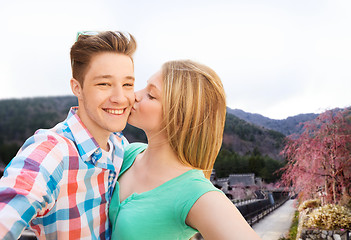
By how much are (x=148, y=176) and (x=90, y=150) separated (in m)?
0.21

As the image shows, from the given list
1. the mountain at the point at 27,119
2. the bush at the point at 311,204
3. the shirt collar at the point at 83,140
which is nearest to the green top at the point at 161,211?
the shirt collar at the point at 83,140

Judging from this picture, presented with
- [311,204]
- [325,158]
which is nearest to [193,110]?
[325,158]

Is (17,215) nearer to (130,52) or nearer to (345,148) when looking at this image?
(130,52)

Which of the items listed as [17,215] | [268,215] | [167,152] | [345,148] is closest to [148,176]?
[167,152]

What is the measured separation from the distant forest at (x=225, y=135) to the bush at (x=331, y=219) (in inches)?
347

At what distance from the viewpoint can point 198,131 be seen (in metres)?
0.97

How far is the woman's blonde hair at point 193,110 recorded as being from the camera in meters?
0.94

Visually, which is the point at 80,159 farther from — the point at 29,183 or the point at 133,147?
the point at 133,147

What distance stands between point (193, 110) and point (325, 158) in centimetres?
798

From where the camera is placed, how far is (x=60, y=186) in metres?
0.80

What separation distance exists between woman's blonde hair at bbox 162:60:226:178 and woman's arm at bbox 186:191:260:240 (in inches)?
7.3

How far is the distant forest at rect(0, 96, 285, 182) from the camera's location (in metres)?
13.8

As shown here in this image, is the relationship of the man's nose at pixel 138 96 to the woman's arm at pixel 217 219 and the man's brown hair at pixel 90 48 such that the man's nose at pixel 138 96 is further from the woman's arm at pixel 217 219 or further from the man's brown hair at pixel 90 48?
the woman's arm at pixel 217 219

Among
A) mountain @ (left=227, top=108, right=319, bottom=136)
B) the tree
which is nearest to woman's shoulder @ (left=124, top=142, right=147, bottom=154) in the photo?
the tree
